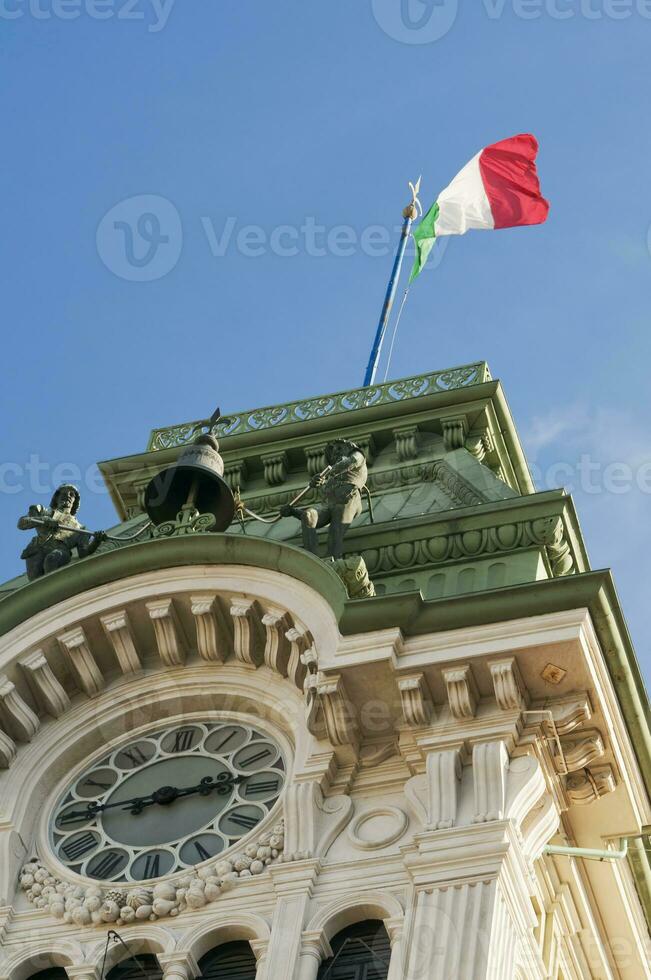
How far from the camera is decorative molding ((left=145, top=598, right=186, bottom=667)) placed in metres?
28.0

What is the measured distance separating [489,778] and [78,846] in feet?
17.0

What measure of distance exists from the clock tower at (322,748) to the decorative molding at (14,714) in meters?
0.03

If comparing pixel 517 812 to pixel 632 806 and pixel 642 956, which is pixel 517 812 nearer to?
pixel 632 806

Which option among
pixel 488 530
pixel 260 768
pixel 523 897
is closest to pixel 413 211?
pixel 488 530

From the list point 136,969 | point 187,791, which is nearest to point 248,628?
point 187,791

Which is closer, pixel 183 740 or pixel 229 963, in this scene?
pixel 229 963

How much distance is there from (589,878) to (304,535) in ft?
18.4

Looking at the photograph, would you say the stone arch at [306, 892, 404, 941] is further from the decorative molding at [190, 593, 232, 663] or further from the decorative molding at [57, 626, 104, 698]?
the decorative molding at [57, 626, 104, 698]

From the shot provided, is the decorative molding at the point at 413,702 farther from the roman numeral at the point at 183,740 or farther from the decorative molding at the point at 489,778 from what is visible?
the roman numeral at the point at 183,740

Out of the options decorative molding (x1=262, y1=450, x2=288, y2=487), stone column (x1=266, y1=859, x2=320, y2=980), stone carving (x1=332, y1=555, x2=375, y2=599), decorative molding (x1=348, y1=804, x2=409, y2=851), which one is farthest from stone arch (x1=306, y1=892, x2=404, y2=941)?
decorative molding (x1=262, y1=450, x2=288, y2=487)

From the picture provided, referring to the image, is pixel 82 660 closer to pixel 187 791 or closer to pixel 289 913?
pixel 187 791

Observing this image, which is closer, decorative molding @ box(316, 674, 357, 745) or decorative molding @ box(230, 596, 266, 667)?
decorative molding @ box(316, 674, 357, 745)

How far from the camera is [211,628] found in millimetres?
27859

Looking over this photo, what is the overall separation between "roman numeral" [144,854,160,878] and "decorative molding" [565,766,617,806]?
480cm
